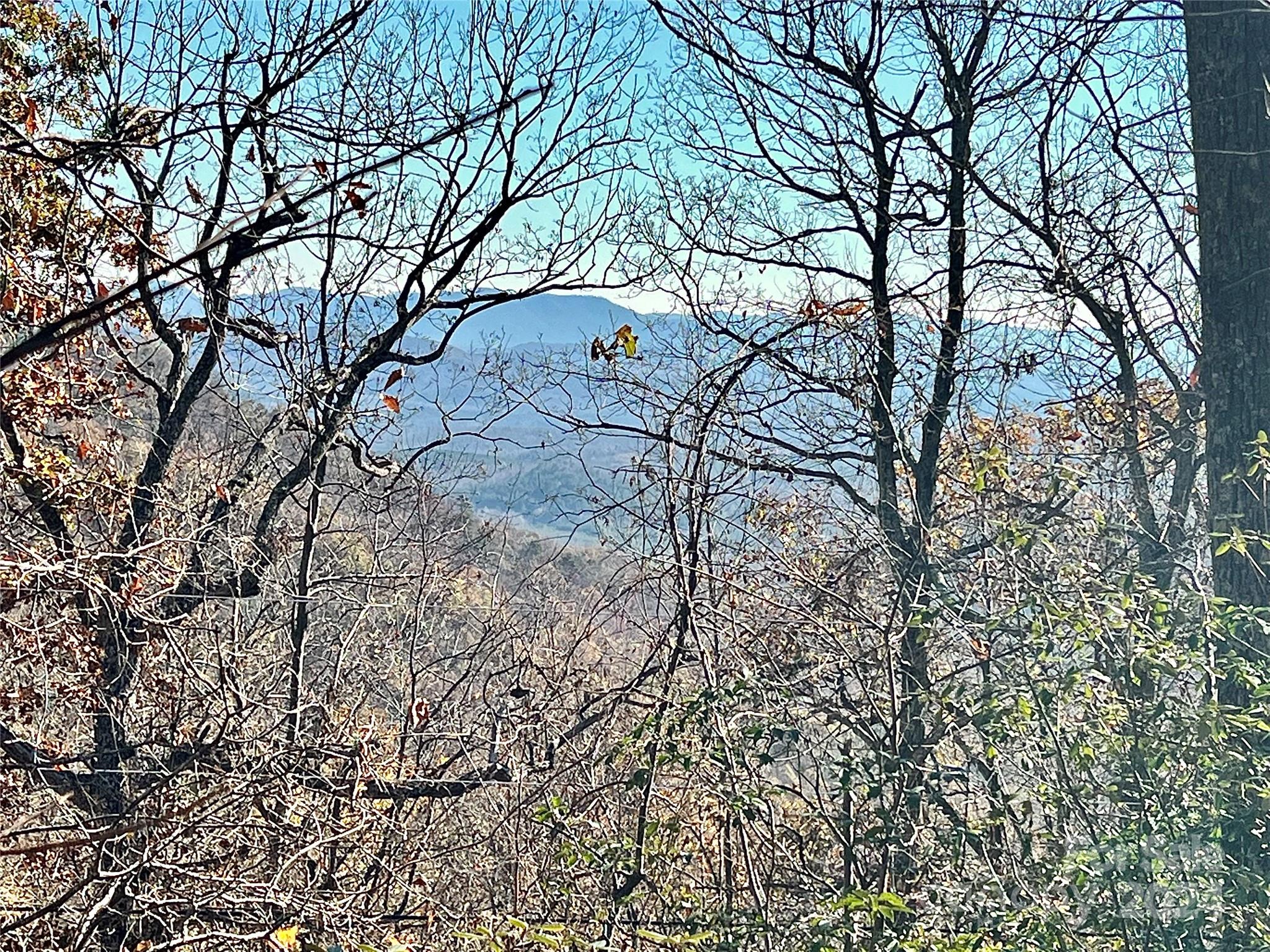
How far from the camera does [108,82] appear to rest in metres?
5.47

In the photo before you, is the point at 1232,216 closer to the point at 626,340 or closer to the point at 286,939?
the point at 626,340

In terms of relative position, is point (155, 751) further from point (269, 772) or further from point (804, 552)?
point (804, 552)

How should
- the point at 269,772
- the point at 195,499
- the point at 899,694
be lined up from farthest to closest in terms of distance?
the point at 195,499
the point at 269,772
the point at 899,694

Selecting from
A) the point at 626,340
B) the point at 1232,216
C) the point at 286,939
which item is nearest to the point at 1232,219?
the point at 1232,216

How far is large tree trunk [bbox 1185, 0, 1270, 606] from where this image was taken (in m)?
4.21

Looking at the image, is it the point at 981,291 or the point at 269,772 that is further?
the point at 981,291

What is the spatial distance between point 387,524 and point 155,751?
2083 mm

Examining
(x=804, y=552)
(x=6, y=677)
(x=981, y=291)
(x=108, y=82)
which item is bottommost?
(x=6, y=677)

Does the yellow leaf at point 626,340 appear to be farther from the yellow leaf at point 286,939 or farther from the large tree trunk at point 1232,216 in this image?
the yellow leaf at point 286,939

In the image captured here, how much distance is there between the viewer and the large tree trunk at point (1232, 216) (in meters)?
4.21

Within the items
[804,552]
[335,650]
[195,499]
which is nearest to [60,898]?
[335,650]

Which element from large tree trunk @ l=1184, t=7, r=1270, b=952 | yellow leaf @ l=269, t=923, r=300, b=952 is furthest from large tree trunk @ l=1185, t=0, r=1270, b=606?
yellow leaf @ l=269, t=923, r=300, b=952

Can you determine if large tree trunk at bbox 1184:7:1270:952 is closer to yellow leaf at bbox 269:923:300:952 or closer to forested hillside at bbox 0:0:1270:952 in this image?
forested hillside at bbox 0:0:1270:952

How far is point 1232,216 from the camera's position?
432cm
